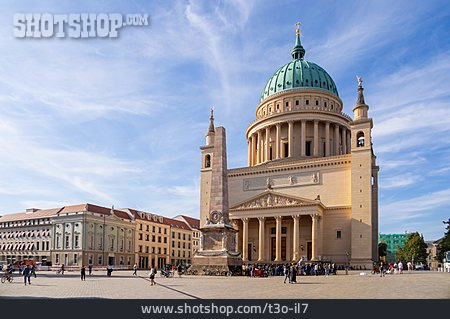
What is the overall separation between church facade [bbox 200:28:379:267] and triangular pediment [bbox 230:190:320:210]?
153 mm

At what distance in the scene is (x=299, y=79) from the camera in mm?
82812

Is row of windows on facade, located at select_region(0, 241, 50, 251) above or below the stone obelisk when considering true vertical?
below

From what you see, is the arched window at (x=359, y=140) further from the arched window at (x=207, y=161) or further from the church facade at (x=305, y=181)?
the arched window at (x=207, y=161)

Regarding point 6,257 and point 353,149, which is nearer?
point 353,149

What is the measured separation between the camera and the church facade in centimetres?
6066

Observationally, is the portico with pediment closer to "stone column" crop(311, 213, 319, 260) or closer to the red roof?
"stone column" crop(311, 213, 319, 260)

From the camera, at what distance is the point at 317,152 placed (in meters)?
76.7

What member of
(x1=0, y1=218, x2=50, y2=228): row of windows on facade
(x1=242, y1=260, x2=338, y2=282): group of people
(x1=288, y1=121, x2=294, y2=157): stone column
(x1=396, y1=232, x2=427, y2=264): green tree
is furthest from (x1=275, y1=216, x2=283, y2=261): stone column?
(x1=396, y1=232, x2=427, y2=264): green tree
